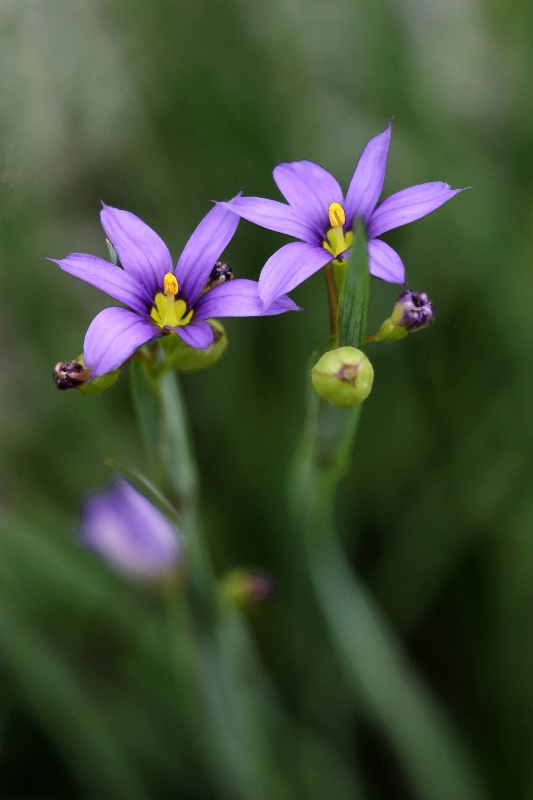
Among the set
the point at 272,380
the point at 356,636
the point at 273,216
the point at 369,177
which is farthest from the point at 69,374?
the point at 272,380

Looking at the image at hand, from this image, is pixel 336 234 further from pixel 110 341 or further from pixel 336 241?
pixel 110 341

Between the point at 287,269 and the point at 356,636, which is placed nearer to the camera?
the point at 287,269

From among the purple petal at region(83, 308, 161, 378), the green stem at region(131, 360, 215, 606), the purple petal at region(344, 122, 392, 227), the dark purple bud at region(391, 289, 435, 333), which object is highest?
the purple petal at region(344, 122, 392, 227)

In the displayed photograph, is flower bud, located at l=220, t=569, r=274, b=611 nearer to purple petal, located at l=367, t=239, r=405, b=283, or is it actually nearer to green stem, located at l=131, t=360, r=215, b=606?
green stem, located at l=131, t=360, r=215, b=606

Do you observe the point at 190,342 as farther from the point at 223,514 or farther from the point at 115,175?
the point at 115,175

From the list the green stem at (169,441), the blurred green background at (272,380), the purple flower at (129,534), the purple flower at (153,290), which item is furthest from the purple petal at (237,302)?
the blurred green background at (272,380)

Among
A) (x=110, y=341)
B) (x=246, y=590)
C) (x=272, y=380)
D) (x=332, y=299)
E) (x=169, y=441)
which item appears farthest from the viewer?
(x=272, y=380)

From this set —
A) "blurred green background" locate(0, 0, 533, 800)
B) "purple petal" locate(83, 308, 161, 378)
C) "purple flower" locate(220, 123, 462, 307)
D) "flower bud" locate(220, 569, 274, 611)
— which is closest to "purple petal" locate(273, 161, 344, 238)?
"purple flower" locate(220, 123, 462, 307)
